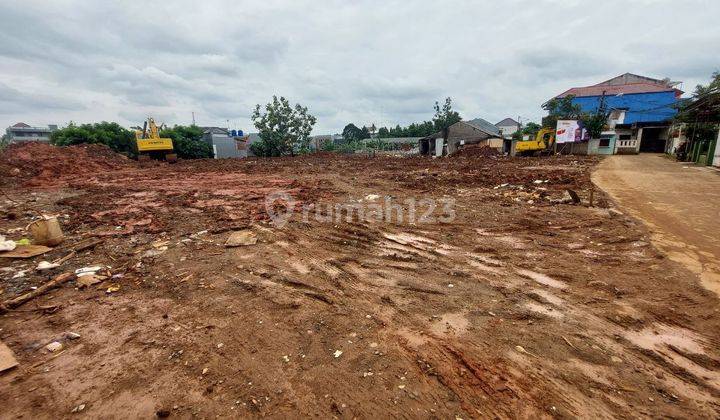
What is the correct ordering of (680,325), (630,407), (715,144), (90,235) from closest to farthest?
(630,407)
(680,325)
(90,235)
(715,144)

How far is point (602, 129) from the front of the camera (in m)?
29.4

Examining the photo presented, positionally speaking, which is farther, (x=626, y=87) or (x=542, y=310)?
(x=626, y=87)

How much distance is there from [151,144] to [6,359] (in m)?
23.6

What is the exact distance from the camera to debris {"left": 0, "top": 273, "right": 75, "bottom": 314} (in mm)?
3361

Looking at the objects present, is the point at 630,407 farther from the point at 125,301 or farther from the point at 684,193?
the point at 684,193

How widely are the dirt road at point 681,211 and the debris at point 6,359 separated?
6800mm

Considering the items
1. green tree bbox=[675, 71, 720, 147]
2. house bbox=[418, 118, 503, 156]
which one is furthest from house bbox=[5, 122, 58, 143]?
green tree bbox=[675, 71, 720, 147]

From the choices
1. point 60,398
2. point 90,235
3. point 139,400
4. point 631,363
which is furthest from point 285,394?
point 90,235

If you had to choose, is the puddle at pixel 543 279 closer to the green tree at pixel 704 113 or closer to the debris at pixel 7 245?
the debris at pixel 7 245

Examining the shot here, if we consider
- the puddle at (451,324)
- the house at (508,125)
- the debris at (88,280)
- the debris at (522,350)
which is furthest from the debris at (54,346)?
the house at (508,125)

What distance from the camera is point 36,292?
3631 millimetres

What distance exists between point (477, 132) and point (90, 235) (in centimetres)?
3929

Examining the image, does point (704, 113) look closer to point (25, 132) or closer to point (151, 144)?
point (151, 144)

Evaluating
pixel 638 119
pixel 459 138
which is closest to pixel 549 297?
pixel 459 138
